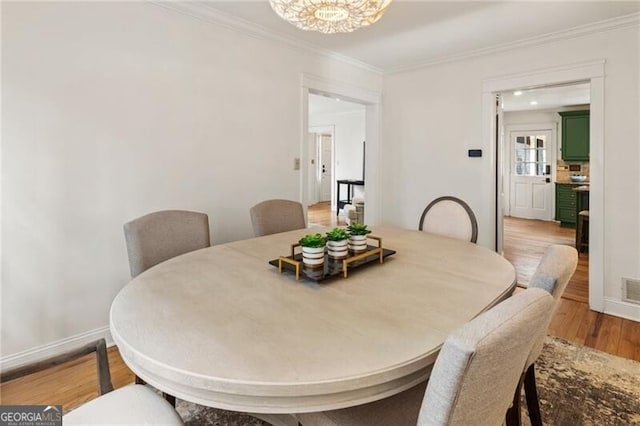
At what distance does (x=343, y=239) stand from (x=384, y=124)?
3.14 m

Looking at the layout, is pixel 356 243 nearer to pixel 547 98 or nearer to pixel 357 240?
pixel 357 240

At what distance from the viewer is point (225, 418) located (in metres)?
1.67

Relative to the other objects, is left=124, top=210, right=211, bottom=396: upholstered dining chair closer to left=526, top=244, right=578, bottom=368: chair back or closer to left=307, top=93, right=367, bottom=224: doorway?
left=526, top=244, right=578, bottom=368: chair back

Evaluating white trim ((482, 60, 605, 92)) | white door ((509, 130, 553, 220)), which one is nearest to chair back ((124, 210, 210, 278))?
white trim ((482, 60, 605, 92))

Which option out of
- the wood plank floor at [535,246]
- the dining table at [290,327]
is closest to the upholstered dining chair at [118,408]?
the dining table at [290,327]

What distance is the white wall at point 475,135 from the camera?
2865mm

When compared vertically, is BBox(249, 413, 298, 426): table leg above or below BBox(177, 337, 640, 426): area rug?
above

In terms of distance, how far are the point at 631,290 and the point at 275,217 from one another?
2.99 metres

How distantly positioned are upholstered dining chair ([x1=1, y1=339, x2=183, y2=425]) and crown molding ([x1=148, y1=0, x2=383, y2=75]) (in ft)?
7.78

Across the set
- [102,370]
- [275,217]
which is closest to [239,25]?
[275,217]

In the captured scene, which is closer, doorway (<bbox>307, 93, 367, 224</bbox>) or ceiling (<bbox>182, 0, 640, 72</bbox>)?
ceiling (<bbox>182, 0, 640, 72</bbox>)

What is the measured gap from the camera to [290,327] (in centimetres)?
103

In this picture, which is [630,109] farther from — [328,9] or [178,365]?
[178,365]

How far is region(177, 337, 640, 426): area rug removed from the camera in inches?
65.3
